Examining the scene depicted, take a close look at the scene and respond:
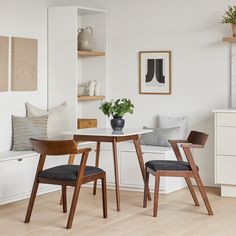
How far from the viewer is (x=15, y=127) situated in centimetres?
655

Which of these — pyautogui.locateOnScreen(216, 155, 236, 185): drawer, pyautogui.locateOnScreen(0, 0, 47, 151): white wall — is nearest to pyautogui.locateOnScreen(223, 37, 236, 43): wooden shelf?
pyautogui.locateOnScreen(216, 155, 236, 185): drawer

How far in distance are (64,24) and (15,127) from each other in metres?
1.39

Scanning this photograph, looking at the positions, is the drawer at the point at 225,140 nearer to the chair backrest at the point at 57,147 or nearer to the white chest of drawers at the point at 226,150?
the white chest of drawers at the point at 226,150

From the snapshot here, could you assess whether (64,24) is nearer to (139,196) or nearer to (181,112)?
(181,112)

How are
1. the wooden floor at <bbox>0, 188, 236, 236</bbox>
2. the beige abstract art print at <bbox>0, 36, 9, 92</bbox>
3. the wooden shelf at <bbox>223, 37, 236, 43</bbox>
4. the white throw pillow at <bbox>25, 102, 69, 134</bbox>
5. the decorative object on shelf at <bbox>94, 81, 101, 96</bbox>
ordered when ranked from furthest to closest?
the decorative object on shelf at <bbox>94, 81, 101, 96</bbox>, the white throw pillow at <bbox>25, 102, 69, 134</bbox>, the wooden shelf at <bbox>223, 37, 236, 43</bbox>, the beige abstract art print at <bbox>0, 36, 9, 92</bbox>, the wooden floor at <bbox>0, 188, 236, 236</bbox>

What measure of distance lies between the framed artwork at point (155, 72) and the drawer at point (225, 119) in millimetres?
993

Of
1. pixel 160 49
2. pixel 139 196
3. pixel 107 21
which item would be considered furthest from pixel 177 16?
pixel 139 196

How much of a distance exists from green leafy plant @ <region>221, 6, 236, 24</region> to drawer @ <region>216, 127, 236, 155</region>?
3.95 ft

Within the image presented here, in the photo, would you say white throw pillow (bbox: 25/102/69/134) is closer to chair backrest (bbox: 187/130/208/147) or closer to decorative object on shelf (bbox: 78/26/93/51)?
decorative object on shelf (bbox: 78/26/93/51)

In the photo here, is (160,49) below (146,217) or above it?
above

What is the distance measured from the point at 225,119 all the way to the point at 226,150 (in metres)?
0.33

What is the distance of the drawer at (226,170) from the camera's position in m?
6.50

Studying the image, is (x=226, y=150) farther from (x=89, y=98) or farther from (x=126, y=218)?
(x=89, y=98)

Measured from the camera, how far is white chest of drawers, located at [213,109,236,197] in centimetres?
647
